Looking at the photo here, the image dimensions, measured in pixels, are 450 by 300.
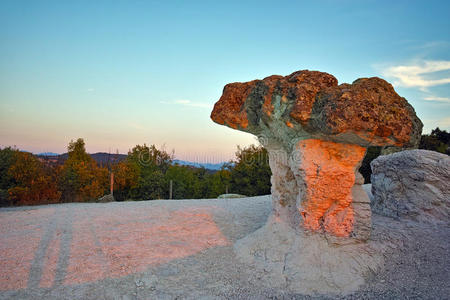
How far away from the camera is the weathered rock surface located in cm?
660

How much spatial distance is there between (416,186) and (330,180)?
331 centimetres

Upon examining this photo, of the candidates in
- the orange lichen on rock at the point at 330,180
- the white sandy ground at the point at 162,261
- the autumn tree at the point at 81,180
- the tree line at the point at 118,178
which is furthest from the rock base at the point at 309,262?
the autumn tree at the point at 81,180

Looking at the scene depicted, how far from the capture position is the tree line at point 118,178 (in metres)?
17.6

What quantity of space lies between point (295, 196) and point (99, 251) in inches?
165

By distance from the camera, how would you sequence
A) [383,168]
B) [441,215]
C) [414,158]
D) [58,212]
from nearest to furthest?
[441,215] → [414,158] → [383,168] → [58,212]

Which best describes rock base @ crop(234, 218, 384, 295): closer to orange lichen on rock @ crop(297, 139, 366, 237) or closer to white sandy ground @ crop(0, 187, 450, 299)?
white sandy ground @ crop(0, 187, 450, 299)

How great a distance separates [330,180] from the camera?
5.07 meters

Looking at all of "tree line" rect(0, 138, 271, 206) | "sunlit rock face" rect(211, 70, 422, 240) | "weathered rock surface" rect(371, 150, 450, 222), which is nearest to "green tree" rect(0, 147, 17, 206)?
"tree line" rect(0, 138, 271, 206)

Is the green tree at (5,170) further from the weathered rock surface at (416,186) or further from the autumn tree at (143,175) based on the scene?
the weathered rock surface at (416,186)

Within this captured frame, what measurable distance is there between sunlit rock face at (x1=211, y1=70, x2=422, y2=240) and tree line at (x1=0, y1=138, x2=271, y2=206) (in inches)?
501

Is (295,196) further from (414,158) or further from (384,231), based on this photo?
(414,158)

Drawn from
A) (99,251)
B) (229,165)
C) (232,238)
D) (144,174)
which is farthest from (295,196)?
(144,174)

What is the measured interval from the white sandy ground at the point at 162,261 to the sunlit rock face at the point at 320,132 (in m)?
1.08

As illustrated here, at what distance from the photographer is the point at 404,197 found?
710cm
